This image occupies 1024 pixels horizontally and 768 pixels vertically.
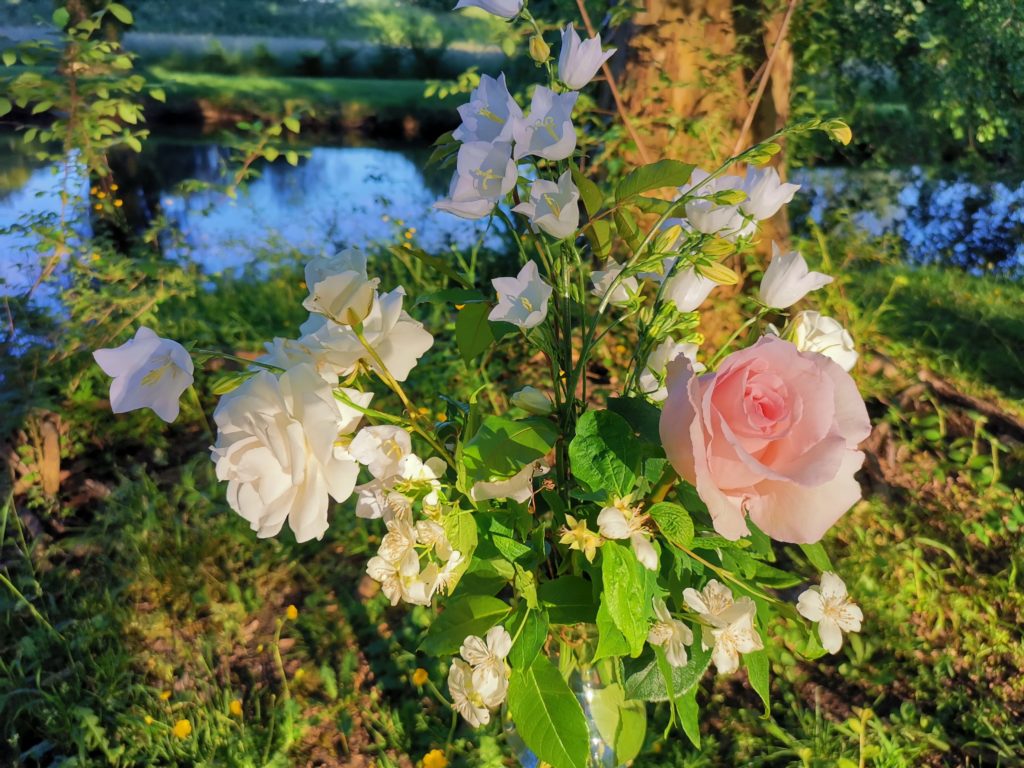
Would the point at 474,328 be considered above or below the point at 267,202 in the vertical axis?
above

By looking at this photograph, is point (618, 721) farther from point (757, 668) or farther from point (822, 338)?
point (822, 338)

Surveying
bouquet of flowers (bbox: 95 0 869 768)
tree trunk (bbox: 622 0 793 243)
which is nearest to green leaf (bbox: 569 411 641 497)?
bouquet of flowers (bbox: 95 0 869 768)

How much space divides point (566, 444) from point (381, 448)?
20 cm

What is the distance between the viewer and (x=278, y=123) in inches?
96.1

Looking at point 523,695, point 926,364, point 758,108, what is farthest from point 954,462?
point 523,695

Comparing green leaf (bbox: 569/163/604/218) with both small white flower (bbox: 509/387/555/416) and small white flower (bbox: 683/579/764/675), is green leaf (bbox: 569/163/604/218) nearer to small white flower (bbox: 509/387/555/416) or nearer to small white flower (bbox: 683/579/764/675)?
small white flower (bbox: 509/387/555/416)

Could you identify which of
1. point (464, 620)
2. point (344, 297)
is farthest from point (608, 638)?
point (344, 297)

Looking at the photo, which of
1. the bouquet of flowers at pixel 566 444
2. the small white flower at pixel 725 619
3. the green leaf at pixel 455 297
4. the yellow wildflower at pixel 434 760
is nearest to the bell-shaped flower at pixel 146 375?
the bouquet of flowers at pixel 566 444

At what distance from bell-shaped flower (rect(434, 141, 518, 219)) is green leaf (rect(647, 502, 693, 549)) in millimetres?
294

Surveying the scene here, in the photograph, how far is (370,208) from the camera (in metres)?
6.30

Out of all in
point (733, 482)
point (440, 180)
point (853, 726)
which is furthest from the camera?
point (440, 180)

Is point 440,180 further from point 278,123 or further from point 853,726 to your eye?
point 853,726

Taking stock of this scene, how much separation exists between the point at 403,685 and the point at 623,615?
116 centimetres

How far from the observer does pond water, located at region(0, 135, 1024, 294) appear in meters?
4.76
